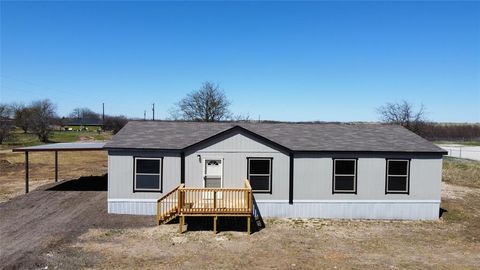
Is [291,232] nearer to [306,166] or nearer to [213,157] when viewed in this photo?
[306,166]

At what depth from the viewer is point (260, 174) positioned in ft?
57.3

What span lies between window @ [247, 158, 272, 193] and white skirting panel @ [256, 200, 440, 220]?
2.24 feet

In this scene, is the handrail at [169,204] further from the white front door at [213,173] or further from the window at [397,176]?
the window at [397,176]

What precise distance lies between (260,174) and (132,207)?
595 centimetres

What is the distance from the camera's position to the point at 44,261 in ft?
37.4

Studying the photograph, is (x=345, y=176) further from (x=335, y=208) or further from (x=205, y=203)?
(x=205, y=203)

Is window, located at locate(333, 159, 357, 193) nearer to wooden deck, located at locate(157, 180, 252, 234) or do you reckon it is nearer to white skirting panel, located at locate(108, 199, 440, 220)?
white skirting panel, located at locate(108, 199, 440, 220)

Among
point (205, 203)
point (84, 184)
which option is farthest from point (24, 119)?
point (205, 203)

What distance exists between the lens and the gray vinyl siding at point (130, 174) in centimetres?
1722

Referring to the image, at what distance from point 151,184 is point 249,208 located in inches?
197

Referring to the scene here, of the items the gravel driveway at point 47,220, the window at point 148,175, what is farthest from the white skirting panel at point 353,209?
the gravel driveway at point 47,220

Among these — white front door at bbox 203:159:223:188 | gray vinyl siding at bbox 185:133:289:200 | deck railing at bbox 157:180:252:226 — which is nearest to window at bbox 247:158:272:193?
gray vinyl siding at bbox 185:133:289:200

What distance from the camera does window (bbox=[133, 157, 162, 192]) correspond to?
17.3 m

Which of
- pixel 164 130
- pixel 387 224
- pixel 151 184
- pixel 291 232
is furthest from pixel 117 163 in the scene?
pixel 387 224
